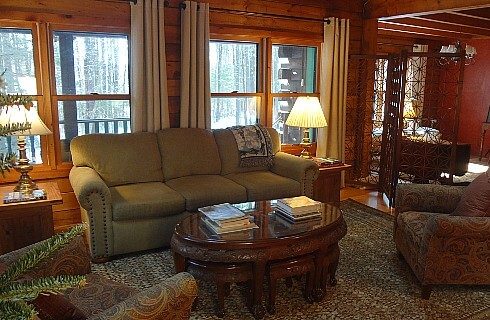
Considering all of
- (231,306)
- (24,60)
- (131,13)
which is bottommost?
(231,306)

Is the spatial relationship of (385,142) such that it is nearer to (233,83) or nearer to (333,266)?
(233,83)

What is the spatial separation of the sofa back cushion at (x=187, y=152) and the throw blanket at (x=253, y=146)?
0.25 meters

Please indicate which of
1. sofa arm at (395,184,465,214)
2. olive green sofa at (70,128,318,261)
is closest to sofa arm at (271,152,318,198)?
olive green sofa at (70,128,318,261)

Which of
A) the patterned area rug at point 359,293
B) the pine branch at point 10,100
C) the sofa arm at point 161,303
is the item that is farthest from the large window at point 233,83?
the pine branch at point 10,100

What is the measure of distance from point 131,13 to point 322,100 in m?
2.51

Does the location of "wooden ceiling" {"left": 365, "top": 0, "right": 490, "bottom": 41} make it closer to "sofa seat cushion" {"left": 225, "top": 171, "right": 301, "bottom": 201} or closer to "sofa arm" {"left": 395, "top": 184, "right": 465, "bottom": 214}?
Answer: "sofa arm" {"left": 395, "top": 184, "right": 465, "bottom": 214}

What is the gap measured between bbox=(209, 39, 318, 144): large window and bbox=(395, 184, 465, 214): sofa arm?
211cm

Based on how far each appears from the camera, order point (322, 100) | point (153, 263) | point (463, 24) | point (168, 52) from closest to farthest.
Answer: point (153, 263) → point (168, 52) → point (322, 100) → point (463, 24)

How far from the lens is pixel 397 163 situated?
16.2 feet

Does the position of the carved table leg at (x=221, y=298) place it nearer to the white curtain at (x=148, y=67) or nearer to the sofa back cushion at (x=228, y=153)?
the sofa back cushion at (x=228, y=153)

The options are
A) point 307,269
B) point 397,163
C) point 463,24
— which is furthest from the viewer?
point 463,24

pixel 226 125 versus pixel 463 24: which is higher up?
pixel 463 24

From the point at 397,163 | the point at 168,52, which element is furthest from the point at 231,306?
the point at 397,163

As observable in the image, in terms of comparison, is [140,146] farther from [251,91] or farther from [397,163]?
[397,163]
